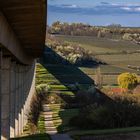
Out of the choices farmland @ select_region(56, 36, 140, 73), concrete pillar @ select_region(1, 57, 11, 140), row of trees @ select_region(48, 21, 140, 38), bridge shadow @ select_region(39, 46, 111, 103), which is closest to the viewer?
concrete pillar @ select_region(1, 57, 11, 140)

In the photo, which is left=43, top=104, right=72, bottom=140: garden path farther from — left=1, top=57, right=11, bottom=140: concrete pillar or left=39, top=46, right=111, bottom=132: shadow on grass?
left=39, top=46, right=111, bottom=132: shadow on grass

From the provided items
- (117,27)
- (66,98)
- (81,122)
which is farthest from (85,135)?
(117,27)

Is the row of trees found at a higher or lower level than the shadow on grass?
higher

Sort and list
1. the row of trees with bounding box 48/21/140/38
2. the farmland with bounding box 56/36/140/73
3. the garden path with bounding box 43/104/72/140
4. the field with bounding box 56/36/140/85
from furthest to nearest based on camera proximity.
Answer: the row of trees with bounding box 48/21/140/38, the farmland with bounding box 56/36/140/73, the field with bounding box 56/36/140/85, the garden path with bounding box 43/104/72/140

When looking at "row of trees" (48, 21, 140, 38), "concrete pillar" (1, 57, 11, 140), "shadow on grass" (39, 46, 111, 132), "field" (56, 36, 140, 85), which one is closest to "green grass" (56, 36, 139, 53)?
"field" (56, 36, 140, 85)

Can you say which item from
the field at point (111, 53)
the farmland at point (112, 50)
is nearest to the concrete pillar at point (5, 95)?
the field at point (111, 53)

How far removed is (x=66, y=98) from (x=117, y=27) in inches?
2440

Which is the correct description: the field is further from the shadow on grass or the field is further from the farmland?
the shadow on grass

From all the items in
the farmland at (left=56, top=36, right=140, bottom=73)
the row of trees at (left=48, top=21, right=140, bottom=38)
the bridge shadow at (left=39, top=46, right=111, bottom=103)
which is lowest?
the bridge shadow at (left=39, top=46, right=111, bottom=103)

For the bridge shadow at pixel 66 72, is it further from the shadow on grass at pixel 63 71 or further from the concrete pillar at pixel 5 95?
the concrete pillar at pixel 5 95

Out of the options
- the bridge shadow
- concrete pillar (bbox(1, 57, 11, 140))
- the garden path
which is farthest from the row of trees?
concrete pillar (bbox(1, 57, 11, 140))

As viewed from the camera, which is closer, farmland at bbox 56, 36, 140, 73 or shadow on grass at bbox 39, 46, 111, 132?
shadow on grass at bbox 39, 46, 111, 132

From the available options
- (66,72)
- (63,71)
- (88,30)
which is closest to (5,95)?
(66,72)

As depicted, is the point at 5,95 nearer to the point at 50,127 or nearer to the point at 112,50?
the point at 50,127
